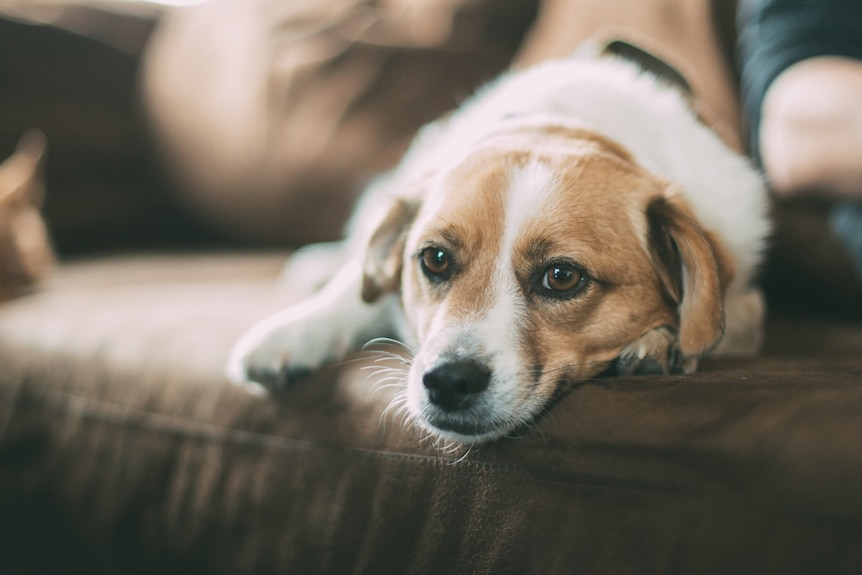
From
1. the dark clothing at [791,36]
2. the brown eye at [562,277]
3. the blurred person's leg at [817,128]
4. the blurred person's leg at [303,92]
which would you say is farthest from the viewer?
the blurred person's leg at [303,92]

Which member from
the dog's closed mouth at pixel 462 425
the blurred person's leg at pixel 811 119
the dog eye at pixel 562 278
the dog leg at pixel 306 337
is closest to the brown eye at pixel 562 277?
the dog eye at pixel 562 278

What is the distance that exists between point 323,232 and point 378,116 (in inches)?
16.0

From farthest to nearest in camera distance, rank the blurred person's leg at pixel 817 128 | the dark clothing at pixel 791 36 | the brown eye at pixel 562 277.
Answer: the dark clothing at pixel 791 36 → the blurred person's leg at pixel 817 128 → the brown eye at pixel 562 277

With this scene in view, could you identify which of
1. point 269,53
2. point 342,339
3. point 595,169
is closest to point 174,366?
point 342,339

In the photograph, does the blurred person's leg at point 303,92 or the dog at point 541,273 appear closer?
the dog at point 541,273

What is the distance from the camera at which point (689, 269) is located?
1.18m

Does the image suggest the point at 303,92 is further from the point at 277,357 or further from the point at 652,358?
the point at 652,358

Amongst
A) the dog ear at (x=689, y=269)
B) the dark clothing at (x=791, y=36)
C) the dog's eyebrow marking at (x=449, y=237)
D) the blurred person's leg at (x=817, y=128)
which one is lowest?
the dog's eyebrow marking at (x=449, y=237)

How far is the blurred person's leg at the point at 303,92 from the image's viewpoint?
2.21 m

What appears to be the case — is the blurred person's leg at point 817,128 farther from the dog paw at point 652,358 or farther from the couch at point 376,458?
A: the dog paw at point 652,358

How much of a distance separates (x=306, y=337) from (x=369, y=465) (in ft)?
1.05

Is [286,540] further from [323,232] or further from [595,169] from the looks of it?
[323,232]

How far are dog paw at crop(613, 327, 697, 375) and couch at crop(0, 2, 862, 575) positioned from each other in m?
0.04

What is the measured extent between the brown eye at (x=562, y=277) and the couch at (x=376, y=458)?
0.72 feet
